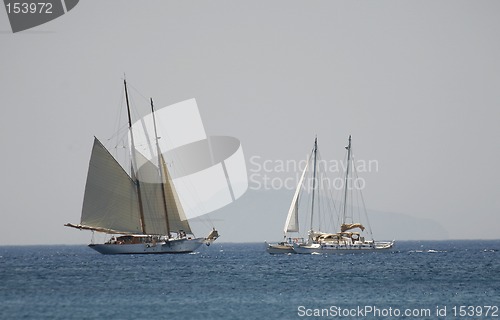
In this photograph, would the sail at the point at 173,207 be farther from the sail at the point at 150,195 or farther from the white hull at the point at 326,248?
the white hull at the point at 326,248

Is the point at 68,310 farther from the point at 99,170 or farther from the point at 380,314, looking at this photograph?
the point at 99,170

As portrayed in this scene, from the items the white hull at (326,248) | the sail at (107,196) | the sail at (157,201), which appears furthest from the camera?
the white hull at (326,248)

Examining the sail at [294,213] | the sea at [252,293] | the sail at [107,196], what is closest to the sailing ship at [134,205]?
the sail at [107,196]

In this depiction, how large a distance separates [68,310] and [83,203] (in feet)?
211

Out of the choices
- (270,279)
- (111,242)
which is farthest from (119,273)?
(111,242)

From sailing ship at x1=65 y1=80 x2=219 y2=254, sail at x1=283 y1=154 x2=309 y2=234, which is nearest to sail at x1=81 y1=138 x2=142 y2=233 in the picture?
sailing ship at x1=65 y1=80 x2=219 y2=254

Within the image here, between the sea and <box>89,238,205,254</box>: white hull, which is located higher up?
<box>89,238,205,254</box>: white hull

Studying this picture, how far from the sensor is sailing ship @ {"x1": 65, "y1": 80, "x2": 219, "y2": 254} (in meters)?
118

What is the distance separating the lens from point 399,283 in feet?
244

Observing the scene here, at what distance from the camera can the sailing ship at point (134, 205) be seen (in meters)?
118

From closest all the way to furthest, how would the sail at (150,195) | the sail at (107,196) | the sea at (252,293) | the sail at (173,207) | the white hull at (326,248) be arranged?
the sea at (252,293)
the sail at (107,196)
the sail at (150,195)
the sail at (173,207)
the white hull at (326,248)

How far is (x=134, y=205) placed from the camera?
125 m

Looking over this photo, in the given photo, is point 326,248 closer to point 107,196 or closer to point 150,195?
point 150,195

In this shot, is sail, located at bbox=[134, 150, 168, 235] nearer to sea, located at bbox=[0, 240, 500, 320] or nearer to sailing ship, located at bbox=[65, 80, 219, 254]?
sailing ship, located at bbox=[65, 80, 219, 254]
